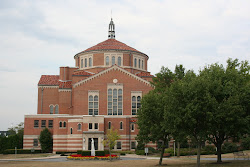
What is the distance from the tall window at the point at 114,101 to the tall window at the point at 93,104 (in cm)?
267

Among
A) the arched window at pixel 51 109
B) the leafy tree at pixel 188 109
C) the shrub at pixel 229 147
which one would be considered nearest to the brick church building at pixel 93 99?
the arched window at pixel 51 109

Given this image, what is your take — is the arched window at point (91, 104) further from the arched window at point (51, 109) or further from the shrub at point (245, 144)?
the shrub at point (245, 144)

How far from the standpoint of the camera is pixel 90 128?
65.2 meters

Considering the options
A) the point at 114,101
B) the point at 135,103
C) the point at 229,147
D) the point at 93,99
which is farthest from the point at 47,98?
the point at 229,147

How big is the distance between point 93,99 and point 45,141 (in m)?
12.6

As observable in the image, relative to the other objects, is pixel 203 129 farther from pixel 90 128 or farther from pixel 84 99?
pixel 84 99

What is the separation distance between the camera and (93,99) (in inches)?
2847

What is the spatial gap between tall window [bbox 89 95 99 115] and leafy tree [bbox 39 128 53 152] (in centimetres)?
956

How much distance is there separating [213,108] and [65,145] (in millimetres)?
41524

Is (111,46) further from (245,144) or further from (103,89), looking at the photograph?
(245,144)

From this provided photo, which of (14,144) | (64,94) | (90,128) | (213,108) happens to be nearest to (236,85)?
(213,108)

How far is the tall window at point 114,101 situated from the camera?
72.1 m

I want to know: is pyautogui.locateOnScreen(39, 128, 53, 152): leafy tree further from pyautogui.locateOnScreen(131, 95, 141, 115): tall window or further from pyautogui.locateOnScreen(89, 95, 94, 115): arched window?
pyautogui.locateOnScreen(131, 95, 141, 115): tall window

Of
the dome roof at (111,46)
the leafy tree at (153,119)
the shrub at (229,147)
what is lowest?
the shrub at (229,147)
